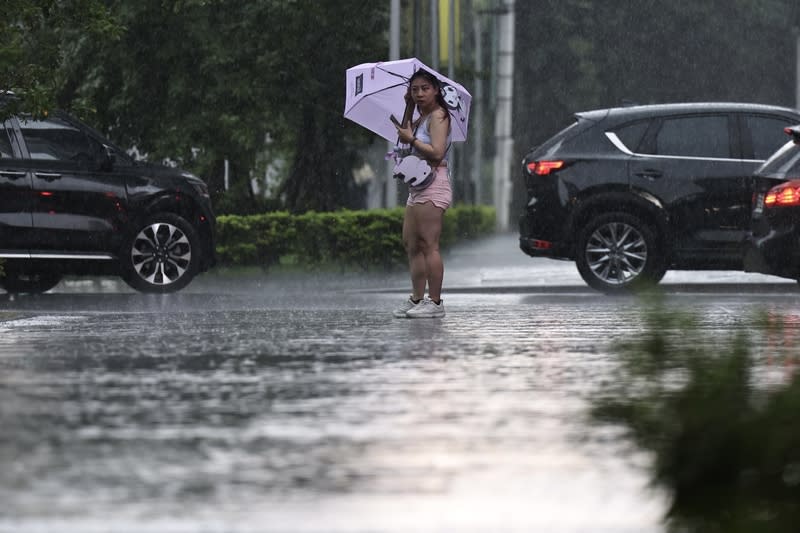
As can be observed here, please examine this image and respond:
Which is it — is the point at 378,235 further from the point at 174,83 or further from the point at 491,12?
the point at 491,12

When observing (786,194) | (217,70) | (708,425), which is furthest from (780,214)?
(217,70)

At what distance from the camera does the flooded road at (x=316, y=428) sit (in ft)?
19.7

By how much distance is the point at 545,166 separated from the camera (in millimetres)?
18219

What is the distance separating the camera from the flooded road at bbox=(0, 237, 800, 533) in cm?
602

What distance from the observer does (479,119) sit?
2324 inches

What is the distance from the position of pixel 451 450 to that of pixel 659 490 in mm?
1588

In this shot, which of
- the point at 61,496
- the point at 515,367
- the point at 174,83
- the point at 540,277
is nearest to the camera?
the point at 61,496

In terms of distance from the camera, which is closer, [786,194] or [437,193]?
[437,193]

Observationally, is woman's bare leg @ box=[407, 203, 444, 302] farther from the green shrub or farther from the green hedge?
the green shrub

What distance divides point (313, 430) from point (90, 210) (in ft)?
34.7

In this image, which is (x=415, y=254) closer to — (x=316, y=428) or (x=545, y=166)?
(x=545, y=166)

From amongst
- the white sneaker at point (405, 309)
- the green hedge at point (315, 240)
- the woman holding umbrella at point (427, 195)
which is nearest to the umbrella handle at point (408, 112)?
the woman holding umbrella at point (427, 195)

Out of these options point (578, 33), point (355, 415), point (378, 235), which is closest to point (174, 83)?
point (378, 235)

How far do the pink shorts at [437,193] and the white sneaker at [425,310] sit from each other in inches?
28.5
